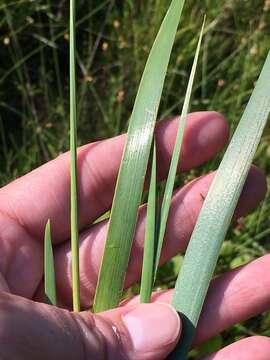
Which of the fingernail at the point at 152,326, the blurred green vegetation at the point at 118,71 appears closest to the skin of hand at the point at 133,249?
the fingernail at the point at 152,326

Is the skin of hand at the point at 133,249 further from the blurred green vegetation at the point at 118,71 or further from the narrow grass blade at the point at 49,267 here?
the blurred green vegetation at the point at 118,71

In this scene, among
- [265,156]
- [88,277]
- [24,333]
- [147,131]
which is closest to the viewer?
[24,333]

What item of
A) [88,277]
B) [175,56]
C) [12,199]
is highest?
[175,56]

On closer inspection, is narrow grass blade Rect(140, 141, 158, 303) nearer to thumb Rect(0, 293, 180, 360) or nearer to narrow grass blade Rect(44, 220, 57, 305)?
thumb Rect(0, 293, 180, 360)

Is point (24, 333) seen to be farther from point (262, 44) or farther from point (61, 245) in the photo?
point (262, 44)

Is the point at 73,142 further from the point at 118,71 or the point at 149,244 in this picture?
the point at 118,71

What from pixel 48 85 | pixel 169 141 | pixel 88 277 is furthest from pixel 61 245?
pixel 48 85

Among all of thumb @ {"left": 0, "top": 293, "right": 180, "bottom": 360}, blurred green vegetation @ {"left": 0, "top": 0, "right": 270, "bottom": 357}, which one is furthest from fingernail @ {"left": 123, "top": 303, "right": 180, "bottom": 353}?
blurred green vegetation @ {"left": 0, "top": 0, "right": 270, "bottom": 357}
